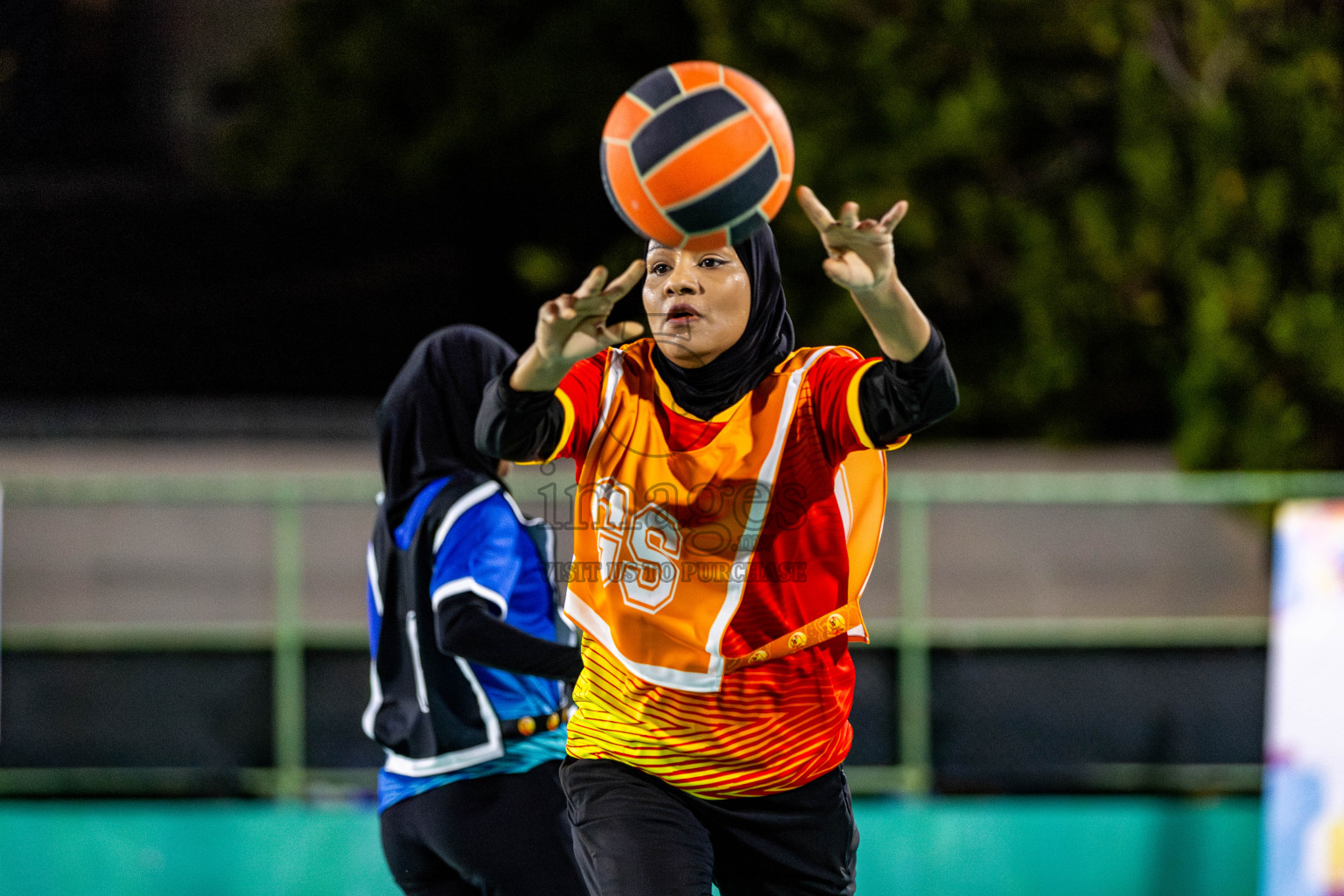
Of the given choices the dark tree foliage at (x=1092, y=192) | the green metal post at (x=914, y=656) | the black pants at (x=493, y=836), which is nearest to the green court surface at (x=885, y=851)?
the green metal post at (x=914, y=656)

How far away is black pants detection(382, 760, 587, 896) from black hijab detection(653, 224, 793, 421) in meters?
1.02

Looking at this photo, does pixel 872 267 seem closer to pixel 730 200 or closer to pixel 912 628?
pixel 730 200

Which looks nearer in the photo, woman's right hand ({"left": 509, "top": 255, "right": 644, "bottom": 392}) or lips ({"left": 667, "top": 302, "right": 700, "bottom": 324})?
woman's right hand ({"left": 509, "top": 255, "right": 644, "bottom": 392})

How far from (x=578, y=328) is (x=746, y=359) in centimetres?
41

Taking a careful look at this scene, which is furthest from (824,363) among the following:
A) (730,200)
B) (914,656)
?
(914,656)

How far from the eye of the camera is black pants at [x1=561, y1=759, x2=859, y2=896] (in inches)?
93.7

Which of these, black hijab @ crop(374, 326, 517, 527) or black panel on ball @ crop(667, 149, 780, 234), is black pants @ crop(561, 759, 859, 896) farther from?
black panel on ball @ crop(667, 149, 780, 234)

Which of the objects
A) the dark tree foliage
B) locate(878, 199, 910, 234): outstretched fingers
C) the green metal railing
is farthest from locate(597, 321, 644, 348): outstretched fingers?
the dark tree foliage

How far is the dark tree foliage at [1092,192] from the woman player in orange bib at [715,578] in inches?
246

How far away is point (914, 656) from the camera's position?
238 inches

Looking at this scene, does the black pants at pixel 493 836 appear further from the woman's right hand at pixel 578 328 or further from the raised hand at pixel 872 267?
the raised hand at pixel 872 267

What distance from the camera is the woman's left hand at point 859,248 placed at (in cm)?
204

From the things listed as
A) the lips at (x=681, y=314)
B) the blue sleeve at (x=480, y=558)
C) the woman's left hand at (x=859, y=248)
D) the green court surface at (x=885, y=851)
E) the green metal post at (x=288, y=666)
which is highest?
the woman's left hand at (x=859, y=248)

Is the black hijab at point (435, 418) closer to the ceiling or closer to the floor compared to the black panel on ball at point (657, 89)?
closer to the floor
